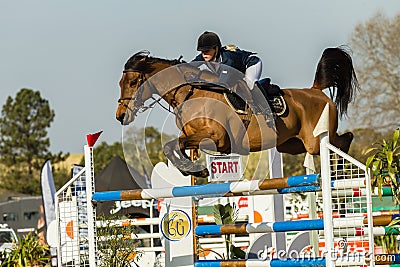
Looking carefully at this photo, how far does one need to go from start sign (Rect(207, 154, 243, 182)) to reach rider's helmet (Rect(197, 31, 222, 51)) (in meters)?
0.78

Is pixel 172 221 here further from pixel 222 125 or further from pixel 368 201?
pixel 368 201

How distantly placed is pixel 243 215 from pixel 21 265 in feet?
8.17

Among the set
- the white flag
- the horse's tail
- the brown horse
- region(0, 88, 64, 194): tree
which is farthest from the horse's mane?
region(0, 88, 64, 194): tree

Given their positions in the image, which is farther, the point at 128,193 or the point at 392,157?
the point at 128,193

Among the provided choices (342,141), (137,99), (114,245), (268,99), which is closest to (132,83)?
(137,99)

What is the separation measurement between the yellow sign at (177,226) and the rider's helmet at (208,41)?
1.23 meters

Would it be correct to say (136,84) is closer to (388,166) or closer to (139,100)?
(139,100)

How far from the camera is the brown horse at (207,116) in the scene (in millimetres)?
5195

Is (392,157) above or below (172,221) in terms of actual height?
above

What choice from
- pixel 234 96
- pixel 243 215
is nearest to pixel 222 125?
pixel 234 96

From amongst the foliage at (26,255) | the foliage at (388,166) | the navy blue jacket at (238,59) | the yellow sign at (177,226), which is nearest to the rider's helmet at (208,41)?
the navy blue jacket at (238,59)

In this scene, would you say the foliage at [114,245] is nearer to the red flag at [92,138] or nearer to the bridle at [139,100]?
the red flag at [92,138]

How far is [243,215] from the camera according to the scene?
8180 millimetres

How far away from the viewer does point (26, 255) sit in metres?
8.01
